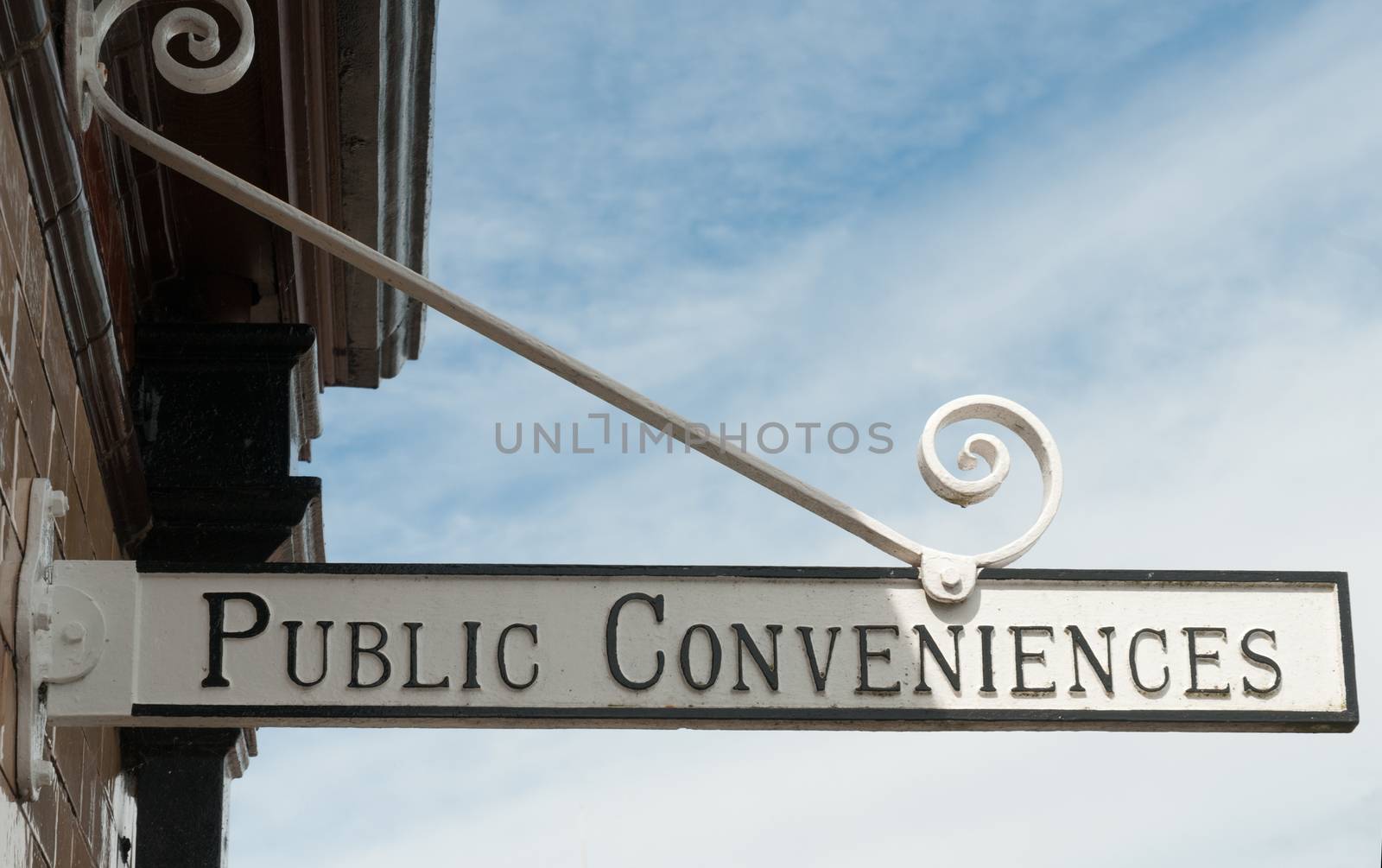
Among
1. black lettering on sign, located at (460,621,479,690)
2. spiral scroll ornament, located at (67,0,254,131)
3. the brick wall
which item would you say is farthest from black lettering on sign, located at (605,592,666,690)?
spiral scroll ornament, located at (67,0,254,131)

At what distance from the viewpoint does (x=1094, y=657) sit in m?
3.03

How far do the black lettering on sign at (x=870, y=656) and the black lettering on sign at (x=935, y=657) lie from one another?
3 cm

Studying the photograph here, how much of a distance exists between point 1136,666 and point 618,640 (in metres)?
0.81

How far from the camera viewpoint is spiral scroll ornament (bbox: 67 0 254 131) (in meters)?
3.08

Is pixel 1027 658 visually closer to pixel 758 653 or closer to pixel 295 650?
pixel 758 653

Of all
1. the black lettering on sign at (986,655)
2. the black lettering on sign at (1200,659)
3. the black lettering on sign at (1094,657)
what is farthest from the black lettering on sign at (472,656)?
the black lettering on sign at (1200,659)

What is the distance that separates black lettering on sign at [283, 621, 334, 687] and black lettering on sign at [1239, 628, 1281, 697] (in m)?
1.42

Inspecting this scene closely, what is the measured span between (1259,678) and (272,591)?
1.54 m

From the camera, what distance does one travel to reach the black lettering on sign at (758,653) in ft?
9.80

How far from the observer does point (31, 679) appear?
2.80 m

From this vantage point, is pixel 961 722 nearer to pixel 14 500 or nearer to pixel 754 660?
pixel 754 660

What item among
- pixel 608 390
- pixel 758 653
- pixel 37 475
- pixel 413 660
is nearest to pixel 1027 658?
pixel 758 653

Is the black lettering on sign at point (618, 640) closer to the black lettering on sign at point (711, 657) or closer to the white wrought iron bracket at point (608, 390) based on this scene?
the black lettering on sign at point (711, 657)

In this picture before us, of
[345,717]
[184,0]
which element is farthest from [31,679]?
[184,0]
